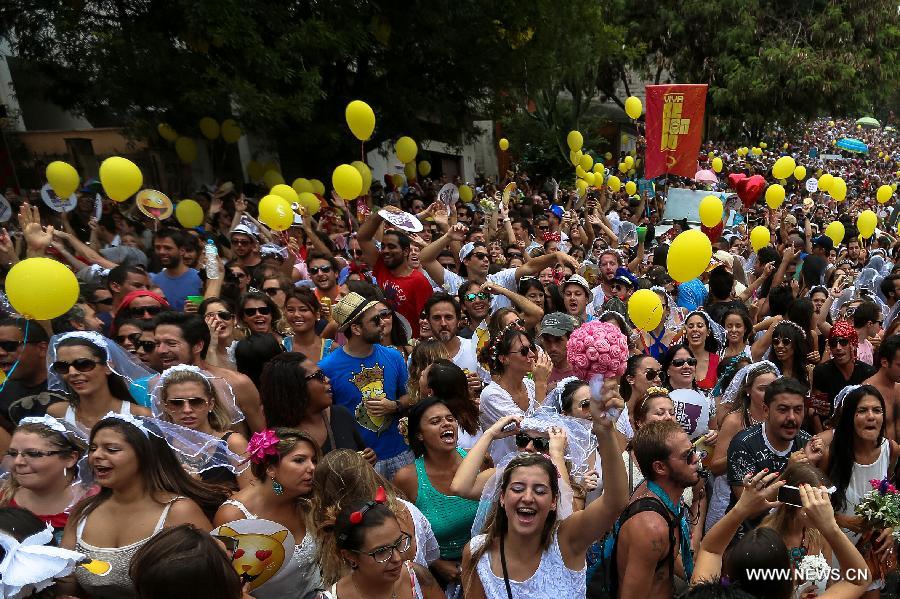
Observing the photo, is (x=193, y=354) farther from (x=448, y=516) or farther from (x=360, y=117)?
(x=360, y=117)

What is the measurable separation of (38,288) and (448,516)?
2.55m

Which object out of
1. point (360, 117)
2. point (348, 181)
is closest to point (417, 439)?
point (348, 181)

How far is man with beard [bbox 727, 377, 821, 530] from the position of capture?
3.48m

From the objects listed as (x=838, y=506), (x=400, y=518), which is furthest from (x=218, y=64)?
(x=838, y=506)

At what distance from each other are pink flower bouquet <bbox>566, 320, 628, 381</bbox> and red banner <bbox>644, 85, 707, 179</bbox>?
10.1m

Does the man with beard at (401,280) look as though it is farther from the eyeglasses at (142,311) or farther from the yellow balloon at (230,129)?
the yellow balloon at (230,129)

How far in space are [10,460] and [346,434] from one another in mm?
1455

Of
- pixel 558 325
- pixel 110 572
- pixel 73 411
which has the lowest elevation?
pixel 558 325

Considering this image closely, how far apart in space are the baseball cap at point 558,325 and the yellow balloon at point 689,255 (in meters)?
1.44

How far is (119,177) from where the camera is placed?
21.0 ft

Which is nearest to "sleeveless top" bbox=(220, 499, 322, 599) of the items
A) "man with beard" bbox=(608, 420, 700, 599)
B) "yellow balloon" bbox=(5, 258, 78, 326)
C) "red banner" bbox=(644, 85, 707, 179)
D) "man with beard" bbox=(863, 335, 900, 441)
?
"man with beard" bbox=(608, 420, 700, 599)

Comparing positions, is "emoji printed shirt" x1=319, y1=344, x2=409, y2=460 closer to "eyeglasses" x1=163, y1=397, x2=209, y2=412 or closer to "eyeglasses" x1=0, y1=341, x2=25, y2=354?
"eyeglasses" x1=163, y1=397, x2=209, y2=412

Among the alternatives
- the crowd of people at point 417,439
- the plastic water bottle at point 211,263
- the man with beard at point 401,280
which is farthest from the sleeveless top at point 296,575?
the plastic water bottle at point 211,263

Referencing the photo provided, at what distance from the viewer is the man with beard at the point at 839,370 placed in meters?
4.64
